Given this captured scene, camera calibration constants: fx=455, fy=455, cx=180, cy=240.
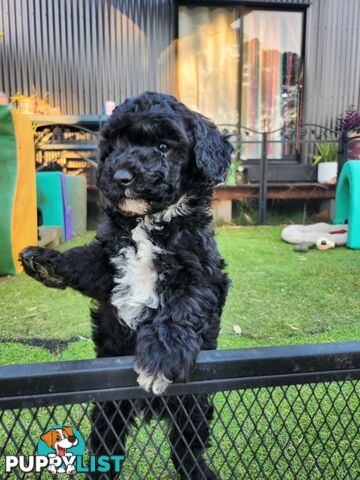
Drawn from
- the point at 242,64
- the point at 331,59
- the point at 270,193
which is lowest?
the point at 270,193

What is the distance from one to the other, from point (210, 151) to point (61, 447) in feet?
3.72

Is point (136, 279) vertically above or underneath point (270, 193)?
above

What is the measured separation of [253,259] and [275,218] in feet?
10.2

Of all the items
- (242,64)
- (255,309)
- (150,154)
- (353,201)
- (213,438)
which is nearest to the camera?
(213,438)

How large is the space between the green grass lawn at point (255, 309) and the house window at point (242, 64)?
452 cm

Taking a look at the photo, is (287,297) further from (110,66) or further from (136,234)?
(110,66)

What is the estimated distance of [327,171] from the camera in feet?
26.6

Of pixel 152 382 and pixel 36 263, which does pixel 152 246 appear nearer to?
pixel 36 263

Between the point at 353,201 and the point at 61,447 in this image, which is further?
the point at 353,201

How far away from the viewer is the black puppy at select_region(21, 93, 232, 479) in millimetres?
1564

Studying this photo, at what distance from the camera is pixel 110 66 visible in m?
8.27

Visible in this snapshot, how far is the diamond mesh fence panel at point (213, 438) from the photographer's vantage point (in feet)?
3.91

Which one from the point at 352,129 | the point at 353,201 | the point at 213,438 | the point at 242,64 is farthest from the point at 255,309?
the point at 242,64

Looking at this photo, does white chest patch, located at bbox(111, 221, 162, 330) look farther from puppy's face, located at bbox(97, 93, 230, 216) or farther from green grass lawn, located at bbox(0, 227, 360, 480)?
green grass lawn, located at bbox(0, 227, 360, 480)
